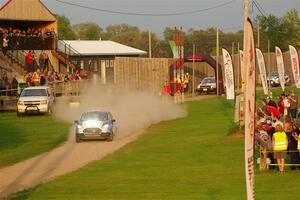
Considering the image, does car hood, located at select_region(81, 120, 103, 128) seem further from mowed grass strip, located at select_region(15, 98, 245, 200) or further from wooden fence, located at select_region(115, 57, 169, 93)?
wooden fence, located at select_region(115, 57, 169, 93)

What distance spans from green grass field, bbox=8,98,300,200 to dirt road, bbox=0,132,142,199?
659mm

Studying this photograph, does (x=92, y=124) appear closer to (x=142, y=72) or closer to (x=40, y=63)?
(x=40, y=63)

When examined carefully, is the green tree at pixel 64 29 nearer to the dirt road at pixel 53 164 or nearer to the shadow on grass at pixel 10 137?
the shadow on grass at pixel 10 137

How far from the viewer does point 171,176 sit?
2336 centimetres

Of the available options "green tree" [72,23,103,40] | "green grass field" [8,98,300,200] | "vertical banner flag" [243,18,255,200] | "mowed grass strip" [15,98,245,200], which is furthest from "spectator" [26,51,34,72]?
"green tree" [72,23,103,40]

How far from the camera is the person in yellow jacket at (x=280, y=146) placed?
23.6 metres

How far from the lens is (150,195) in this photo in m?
19.9

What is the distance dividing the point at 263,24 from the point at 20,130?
7854 centimetres

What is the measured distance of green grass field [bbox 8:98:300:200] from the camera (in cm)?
2014

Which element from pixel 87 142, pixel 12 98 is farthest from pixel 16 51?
pixel 87 142

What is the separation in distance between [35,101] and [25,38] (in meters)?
16.9

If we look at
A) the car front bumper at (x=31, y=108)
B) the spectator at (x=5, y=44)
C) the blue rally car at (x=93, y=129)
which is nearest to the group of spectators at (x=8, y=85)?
the spectator at (x=5, y=44)

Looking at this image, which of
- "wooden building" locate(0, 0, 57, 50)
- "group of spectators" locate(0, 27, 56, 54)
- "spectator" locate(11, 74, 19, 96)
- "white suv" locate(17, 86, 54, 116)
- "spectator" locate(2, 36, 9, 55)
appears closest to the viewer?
"white suv" locate(17, 86, 54, 116)

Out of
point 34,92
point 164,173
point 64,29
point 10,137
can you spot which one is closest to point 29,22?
point 34,92
